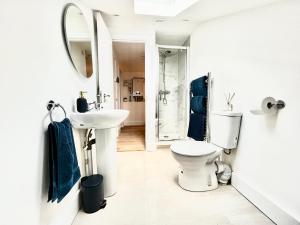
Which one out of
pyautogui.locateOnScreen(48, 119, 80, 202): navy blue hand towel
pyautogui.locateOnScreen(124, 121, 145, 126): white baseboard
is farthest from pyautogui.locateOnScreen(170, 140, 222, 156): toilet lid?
pyautogui.locateOnScreen(124, 121, 145, 126): white baseboard

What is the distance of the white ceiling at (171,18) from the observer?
5.67 feet

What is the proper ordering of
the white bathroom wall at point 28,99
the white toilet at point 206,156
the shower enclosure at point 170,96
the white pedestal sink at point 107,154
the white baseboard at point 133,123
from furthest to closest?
1. the white baseboard at point 133,123
2. the shower enclosure at point 170,96
3. the white toilet at point 206,156
4. the white pedestal sink at point 107,154
5. the white bathroom wall at point 28,99

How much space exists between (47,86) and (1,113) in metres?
0.38

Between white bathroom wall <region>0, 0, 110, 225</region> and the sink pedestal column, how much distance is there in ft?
1.62

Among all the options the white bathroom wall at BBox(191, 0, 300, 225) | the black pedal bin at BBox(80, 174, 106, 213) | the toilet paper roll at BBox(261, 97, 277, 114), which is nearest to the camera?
the white bathroom wall at BBox(191, 0, 300, 225)

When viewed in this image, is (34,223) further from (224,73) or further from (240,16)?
(240,16)

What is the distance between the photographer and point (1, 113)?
26.8 inches

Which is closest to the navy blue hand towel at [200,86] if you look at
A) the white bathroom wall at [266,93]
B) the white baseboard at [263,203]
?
the white bathroom wall at [266,93]

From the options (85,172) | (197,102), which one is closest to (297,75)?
(197,102)

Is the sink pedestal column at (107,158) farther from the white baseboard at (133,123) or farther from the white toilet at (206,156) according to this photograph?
the white baseboard at (133,123)

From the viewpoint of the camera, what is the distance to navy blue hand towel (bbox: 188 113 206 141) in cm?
226

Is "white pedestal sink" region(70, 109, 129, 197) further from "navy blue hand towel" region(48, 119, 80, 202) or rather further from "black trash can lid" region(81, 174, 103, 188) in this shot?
"navy blue hand towel" region(48, 119, 80, 202)

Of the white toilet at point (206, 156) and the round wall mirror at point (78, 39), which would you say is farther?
the white toilet at point (206, 156)

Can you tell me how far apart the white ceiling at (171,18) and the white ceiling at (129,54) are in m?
0.47
